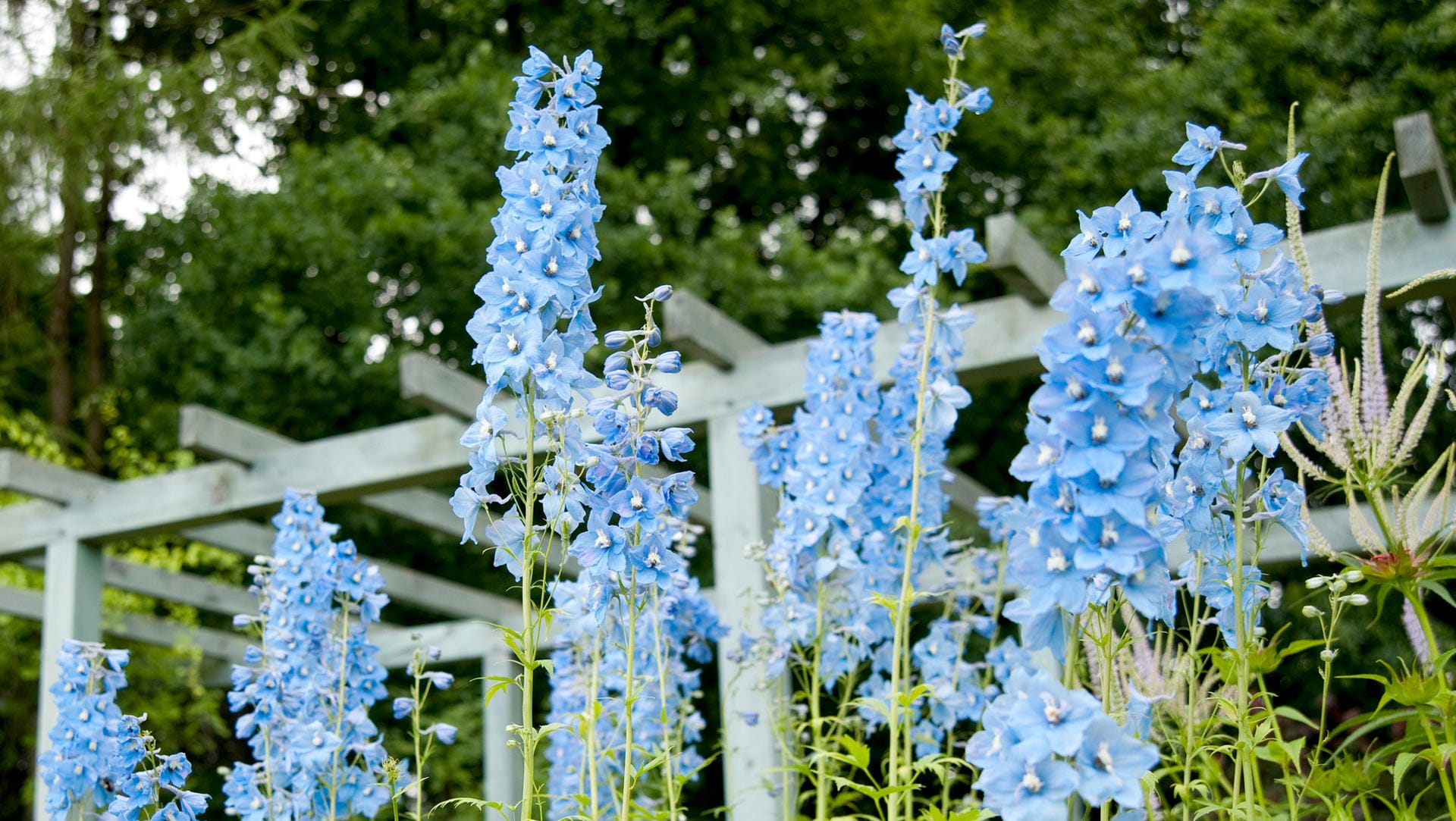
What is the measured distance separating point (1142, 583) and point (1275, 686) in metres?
8.53

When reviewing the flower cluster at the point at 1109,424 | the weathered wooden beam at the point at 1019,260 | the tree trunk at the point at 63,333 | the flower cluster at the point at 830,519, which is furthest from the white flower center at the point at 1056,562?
the tree trunk at the point at 63,333

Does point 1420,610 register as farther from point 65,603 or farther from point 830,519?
point 65,603

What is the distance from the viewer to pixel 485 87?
884 centimetres

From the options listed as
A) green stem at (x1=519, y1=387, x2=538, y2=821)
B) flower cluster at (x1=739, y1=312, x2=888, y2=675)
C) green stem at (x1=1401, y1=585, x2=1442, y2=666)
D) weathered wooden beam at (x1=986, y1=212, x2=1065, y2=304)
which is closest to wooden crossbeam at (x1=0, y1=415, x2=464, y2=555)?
weathered wooden beam at (x1=986, y1=212, x2=1065, y2=304)

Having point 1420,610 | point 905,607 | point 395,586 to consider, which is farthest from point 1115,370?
point 395,586

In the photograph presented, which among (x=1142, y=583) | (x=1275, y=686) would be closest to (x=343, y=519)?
(x=1275, y=686)

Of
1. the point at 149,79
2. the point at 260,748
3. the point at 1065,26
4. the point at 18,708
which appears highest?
the point at 1065,26

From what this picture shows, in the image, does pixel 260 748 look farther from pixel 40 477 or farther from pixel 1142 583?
pixel 40 477

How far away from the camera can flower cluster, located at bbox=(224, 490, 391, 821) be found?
2.32 m

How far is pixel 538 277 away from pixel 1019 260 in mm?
1978

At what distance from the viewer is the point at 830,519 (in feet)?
8.16

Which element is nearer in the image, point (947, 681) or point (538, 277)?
point (538, 277)

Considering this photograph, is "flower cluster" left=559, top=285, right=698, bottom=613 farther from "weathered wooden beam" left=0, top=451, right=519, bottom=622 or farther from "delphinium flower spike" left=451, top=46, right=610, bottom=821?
"weathered wooden beam" left=0, top=451, right=519, bottom=622

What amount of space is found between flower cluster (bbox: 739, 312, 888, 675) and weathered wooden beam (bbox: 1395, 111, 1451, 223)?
4.47ft
